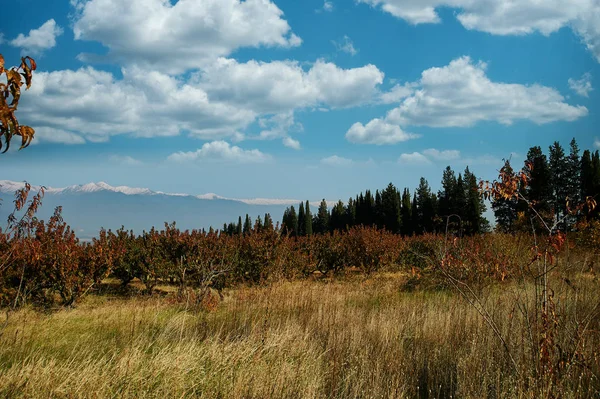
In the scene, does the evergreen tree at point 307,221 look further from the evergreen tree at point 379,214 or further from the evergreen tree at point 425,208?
the evergreen tree at point 425,208

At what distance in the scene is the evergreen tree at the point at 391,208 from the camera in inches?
1950

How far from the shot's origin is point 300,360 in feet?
14.6

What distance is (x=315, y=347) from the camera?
4.89 metres

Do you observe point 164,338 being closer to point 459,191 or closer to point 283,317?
point 283,317

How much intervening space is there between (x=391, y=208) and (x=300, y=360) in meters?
46.9

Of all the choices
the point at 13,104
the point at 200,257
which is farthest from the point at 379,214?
the point at 13,104

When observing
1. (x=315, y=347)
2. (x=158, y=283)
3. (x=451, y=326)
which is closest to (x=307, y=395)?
(x=315, y=347)

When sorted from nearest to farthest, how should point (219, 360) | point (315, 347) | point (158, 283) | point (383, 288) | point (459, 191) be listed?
point (219, 360), point (315, 347), point (383, 288), point (158, 283), point (459, 191)

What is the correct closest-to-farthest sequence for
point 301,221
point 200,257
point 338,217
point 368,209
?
point 200,257 < point 368,209 < point 338,217 < point 301,221

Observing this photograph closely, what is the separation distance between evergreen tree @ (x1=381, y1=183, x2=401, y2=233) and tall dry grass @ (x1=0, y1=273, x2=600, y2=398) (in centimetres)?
4338

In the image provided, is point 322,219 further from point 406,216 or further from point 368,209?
point 406,216

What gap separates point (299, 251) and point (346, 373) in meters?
12.8

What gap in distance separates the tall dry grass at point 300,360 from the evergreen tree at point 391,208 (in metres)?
43.4

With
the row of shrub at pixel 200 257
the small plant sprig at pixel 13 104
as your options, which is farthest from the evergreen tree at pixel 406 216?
the small plant sprig at pixel 13 104
